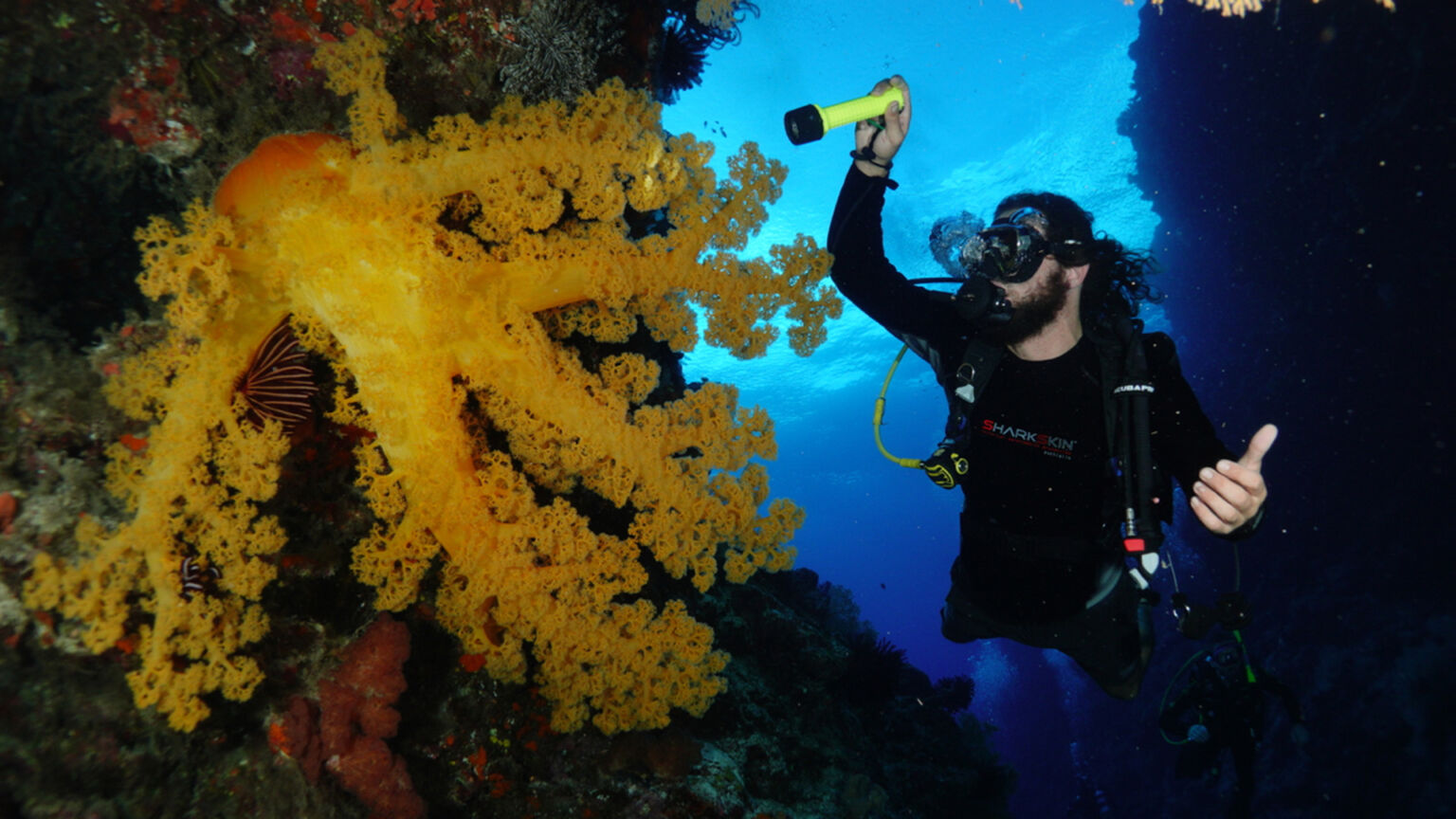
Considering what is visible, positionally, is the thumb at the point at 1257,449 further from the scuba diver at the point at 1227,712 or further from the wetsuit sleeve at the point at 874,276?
the scuba diver at the point at 1227,712

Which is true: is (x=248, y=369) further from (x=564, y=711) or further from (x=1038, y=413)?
(x=1038, y=413)

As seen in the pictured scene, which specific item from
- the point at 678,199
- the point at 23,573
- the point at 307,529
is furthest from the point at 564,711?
the point at 678,199

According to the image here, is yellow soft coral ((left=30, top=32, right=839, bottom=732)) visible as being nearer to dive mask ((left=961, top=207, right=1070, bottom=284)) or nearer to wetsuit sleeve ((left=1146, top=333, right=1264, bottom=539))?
dive mask ((left=961, top=207, right=1070, bottom=284))

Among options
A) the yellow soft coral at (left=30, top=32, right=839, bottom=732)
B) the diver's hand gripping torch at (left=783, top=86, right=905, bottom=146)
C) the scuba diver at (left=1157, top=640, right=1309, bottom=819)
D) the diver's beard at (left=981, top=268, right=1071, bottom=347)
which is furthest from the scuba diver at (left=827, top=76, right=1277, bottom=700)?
the scuba diver at (left=1157, top=640, right=1309, bottom=819)

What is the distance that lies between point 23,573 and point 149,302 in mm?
1040

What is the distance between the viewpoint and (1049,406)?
4.20m

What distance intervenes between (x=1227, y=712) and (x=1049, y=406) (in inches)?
402

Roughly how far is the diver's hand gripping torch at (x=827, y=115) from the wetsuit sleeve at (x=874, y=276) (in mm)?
694

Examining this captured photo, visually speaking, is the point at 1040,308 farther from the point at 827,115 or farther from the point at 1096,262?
the point at 827,115

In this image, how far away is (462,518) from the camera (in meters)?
2.25

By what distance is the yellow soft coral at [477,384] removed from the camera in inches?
77.9

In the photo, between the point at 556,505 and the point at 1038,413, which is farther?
the point at 1038,413

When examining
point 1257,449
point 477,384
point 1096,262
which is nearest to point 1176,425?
point 1257,449

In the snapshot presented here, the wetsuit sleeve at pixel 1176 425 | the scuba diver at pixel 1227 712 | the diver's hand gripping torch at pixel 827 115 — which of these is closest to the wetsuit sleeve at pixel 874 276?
the diver's hand gripping torch at pixel 827 115
